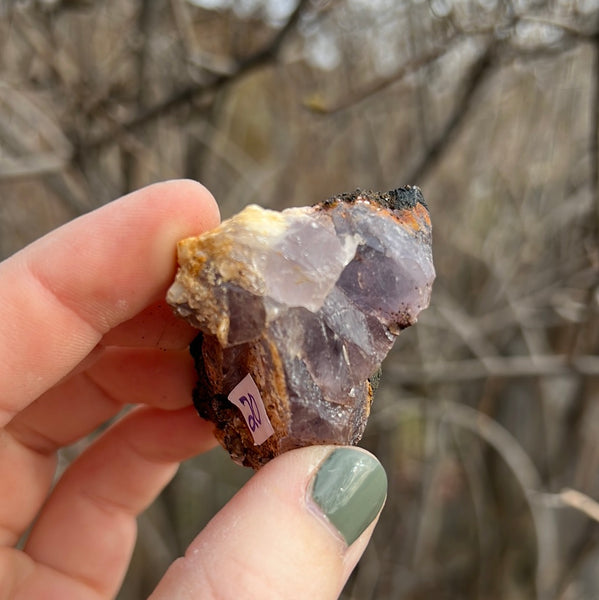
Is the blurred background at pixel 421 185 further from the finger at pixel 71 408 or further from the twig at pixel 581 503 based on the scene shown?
the finger at pixel 71 408

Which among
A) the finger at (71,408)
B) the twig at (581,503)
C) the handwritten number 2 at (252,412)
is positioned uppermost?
the handwritten number 2 at (252,412)

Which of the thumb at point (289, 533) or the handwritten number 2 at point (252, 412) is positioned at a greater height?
Result: the handwritten number 2 at point (252, 412)

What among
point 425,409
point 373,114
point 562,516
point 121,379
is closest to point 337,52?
point 373,114

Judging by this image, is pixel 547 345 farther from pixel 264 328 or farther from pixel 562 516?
pixel 264 328

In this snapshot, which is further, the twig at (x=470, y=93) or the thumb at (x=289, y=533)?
the twig at (x=470, y=93)

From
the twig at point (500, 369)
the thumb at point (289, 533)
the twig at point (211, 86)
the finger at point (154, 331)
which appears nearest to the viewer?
the thumb at point (289, 533)

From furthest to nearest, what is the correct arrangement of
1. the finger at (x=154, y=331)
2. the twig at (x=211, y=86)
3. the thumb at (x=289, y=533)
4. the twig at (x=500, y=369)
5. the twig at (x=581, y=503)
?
1. the twig at (x=500, y=369)
2. the twig at (x=211, y=86)
3. the twig at (x=581, y=503)
4. the finger at (x=154, y=331)
5. the thumb at (x=289, y=533)

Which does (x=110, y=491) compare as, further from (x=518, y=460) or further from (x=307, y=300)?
(x=518, y=460)

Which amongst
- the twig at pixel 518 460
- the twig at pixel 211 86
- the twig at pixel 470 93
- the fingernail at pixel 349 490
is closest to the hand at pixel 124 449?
the fingernail at pixel 349 490

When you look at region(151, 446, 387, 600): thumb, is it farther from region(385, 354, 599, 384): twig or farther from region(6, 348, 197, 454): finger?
region(385, 354, 599, 384): twig
